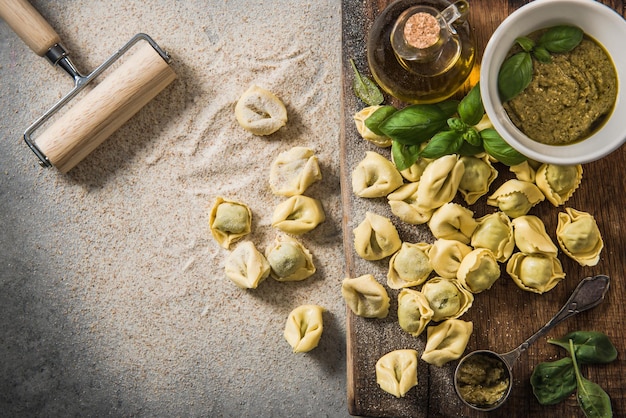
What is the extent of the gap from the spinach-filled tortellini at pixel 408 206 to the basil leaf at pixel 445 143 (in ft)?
0.42

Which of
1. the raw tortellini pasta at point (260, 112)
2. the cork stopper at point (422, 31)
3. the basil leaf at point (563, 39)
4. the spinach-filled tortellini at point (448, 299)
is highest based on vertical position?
the cork stopper at point (422, 31)

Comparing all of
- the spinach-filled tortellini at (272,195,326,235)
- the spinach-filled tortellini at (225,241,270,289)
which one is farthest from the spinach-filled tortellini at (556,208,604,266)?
the spinach-filled tortellini at (225,241,270,289)

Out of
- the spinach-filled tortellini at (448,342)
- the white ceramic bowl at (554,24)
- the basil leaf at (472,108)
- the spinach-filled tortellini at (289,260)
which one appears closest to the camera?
the white ceramic bowl at (554,24)

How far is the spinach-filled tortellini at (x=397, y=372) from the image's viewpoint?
145 cm

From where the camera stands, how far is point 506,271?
150cm

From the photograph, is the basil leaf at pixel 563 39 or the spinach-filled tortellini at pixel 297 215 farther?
the spinach-filled tortellini at pixel 297 215

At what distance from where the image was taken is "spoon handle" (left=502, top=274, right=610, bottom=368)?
57.6 inches

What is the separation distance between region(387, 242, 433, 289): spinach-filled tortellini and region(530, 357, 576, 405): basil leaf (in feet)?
1.18

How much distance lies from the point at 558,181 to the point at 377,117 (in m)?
0.46

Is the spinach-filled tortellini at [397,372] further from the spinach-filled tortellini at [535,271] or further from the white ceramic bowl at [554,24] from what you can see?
the white ceramic bowl at [554,24]

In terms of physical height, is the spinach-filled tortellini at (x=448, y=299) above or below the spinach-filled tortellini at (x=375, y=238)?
below

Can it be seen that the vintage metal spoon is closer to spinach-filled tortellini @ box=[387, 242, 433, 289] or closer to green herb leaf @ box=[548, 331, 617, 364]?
green herb leaf @ box=[548, 331, 617, 364]

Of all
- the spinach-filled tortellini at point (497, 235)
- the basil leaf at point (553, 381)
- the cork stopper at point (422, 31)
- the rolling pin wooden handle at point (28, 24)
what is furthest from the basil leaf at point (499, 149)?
the rolling pin wooden handle at point (28, 24)

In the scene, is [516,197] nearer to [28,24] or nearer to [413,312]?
[413,312]
